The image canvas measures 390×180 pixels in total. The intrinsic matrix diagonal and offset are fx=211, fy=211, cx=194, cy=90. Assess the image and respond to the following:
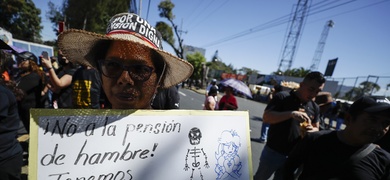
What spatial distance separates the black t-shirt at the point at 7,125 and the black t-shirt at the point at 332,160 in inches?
103

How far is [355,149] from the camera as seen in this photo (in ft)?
5.77

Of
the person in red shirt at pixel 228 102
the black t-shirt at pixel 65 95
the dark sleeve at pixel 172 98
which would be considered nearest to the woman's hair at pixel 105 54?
the dark sleeve at pixel 172 98

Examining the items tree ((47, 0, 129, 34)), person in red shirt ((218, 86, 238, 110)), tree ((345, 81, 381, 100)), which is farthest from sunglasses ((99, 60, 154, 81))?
tree ((47, 0, 129, 34))

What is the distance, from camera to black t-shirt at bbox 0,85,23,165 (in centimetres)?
177

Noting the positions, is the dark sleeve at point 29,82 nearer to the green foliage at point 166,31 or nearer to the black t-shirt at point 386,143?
the black t-shirt at point 386,143

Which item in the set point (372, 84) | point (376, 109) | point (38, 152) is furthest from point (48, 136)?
point (372, 84)

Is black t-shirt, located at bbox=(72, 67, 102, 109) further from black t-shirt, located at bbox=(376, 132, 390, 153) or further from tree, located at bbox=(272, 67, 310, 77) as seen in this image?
tree, located at bbox=(272, 67, 310, 77)

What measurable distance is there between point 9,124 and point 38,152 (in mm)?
1685

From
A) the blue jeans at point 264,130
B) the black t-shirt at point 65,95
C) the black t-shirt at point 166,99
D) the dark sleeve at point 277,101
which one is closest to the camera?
the black t-shirt at point 166,99

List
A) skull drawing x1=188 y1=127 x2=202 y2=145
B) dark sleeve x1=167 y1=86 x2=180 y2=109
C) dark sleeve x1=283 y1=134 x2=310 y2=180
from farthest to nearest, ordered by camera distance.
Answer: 1. dark sleeve x1=167 y1=86 x2=180 y2=109
2. dark sleeve x1=283 y1=134 x2=310 y2=180
3. skull drawing x1=188 y1=127 x2=202 y2=145

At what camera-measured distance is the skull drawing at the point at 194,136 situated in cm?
98

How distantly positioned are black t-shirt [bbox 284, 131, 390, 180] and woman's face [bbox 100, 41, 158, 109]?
1687 millimetres

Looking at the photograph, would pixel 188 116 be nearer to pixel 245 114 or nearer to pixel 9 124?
pixel 245 114

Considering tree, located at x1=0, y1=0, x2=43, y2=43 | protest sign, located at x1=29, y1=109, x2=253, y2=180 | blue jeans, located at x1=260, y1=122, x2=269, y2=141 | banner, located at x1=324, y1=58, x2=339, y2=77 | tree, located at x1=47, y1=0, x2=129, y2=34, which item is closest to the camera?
protest sign, located at x1=29, y1=109, x2=253, y2=180
